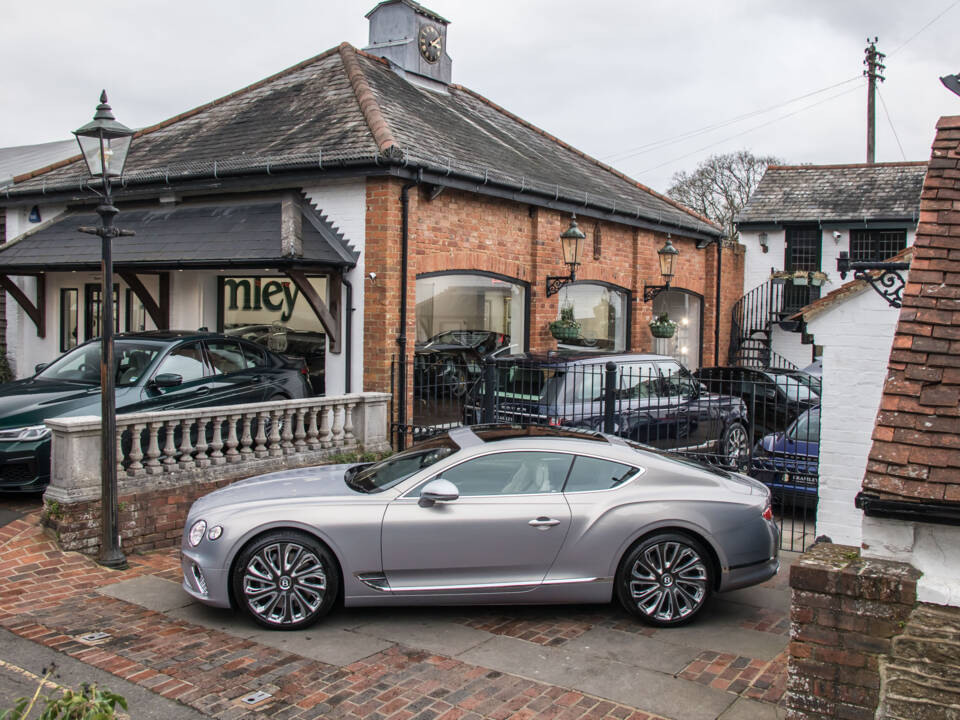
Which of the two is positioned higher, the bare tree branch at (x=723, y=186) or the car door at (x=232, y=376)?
the bare tree branch at (x=723, y=186)

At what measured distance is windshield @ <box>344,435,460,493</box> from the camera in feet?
20.8

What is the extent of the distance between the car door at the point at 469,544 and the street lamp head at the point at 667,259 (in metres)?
11.5

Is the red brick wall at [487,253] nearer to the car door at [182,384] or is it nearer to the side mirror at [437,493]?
the car door at [182,384]

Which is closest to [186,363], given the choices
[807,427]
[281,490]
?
[281,490]

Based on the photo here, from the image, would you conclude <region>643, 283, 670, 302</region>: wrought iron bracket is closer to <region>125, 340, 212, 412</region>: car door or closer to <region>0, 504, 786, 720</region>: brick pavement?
<region>125, 340, 212, 412</region>: car door

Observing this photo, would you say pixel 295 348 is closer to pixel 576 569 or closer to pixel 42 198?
pixel 42 198

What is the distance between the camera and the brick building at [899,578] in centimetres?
341

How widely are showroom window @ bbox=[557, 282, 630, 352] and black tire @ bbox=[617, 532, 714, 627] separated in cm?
923

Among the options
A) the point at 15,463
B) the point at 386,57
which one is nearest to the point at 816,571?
the point at 15,463

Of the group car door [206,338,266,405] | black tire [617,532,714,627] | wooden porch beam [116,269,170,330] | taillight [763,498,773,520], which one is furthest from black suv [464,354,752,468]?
wooden porch beam [116,269,170,330]

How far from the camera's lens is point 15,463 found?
334 inches

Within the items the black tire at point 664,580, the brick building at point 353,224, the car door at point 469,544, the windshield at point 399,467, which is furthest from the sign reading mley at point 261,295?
the black tire at point 664,580

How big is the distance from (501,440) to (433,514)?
2.81ft

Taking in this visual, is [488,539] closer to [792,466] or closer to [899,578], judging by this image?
[899,578]
